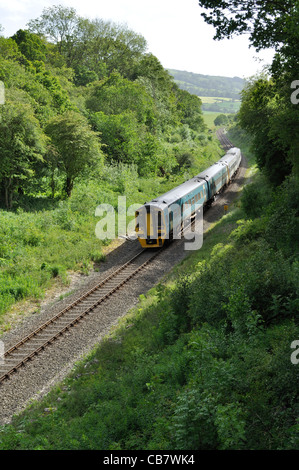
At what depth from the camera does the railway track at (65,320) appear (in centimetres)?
1217

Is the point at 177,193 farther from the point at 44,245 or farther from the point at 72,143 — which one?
the point at 44,245

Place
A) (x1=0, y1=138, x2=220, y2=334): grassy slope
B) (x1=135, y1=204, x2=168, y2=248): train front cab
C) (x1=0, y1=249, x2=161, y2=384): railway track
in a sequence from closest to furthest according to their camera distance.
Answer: (x1=0, y1=249, x2=161, y2=384): railway track, (x1=0, y1=138, x2=220, y2=334): grassy slope, (x1=135, y1=204, x2=168, y2=248): train front cab

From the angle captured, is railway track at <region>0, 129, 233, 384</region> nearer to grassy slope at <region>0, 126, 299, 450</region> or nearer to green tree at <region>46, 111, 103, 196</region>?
grassy slope at <region>0, 126, 299, 450</region>

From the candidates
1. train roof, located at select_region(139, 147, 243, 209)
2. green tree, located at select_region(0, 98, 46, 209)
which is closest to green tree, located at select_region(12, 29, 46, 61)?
green tree, located at select_region(0, 98, 46, 209)

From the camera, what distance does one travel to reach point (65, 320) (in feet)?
47.6

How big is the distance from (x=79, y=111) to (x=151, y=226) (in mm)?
23031

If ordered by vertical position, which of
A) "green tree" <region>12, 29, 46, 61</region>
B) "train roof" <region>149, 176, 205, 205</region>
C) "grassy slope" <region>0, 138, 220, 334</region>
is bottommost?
"grassy slope" <region>0, 138, 220, 334</region>

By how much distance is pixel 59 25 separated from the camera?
232ft

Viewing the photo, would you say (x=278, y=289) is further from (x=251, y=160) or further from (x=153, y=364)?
(x=251, y=160)

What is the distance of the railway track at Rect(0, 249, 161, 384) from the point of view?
39.9ft

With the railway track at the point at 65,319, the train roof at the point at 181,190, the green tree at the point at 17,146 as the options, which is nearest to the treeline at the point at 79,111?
the green tree at the point at 17,146

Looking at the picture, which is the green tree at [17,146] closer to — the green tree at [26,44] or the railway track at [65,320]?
the railway track at [65,320]

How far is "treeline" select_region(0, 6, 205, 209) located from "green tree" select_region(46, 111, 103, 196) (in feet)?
0.22
